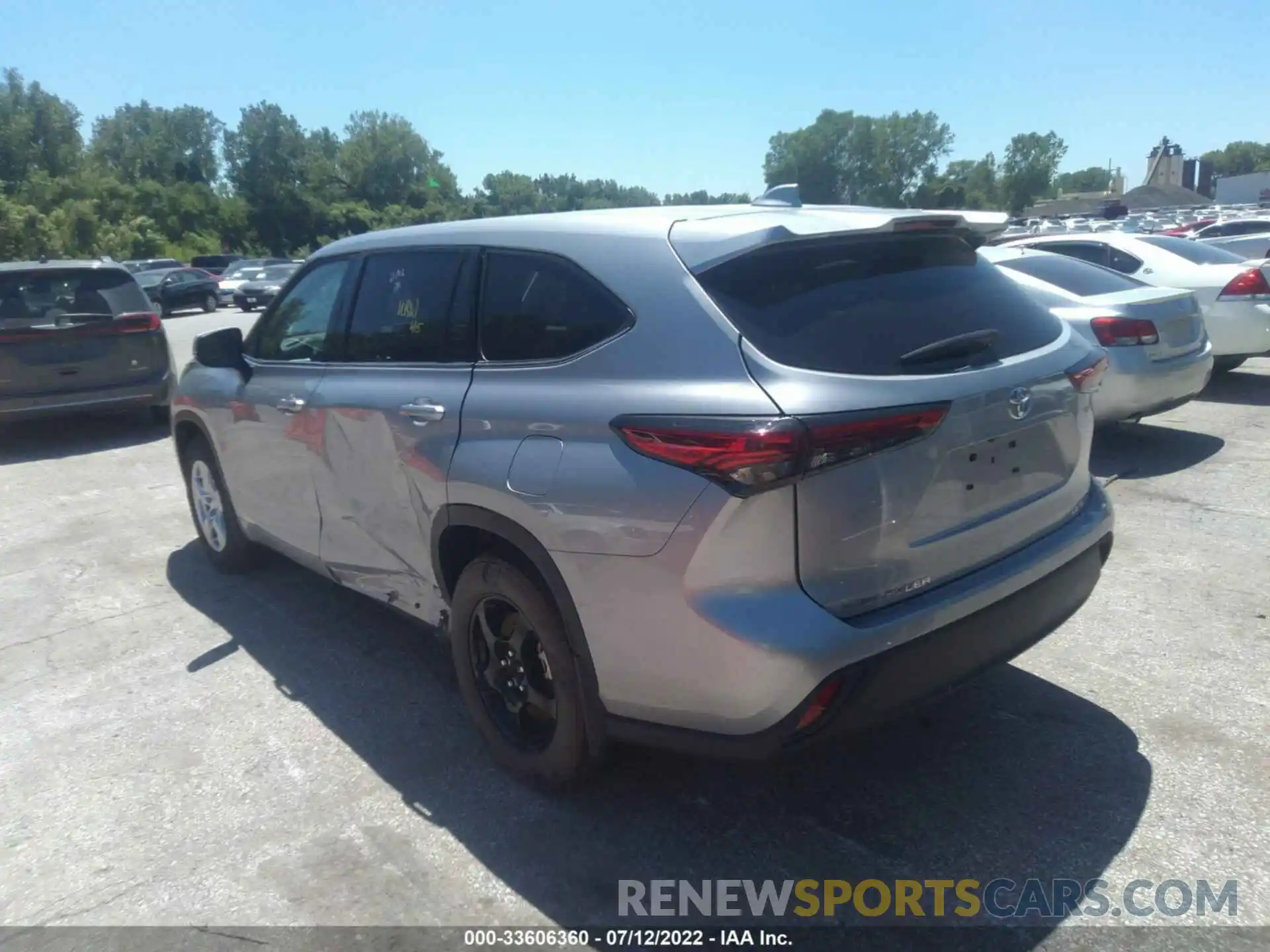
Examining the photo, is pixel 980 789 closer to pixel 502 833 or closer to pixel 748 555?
pixel 748 555

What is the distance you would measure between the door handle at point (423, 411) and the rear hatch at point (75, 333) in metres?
7.25

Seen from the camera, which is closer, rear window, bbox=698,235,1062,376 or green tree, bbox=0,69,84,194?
rear window, bbox=698,235,1062,376

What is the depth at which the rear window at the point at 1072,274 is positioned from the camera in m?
7.54

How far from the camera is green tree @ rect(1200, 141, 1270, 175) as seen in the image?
129 meters

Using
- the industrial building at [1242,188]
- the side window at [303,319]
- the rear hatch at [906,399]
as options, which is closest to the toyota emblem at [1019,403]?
the rear hatch at [906,399]

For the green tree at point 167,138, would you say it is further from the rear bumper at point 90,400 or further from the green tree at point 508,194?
the rear bumper at point 90,400

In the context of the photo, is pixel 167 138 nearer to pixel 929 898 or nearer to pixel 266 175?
pixel 266 175

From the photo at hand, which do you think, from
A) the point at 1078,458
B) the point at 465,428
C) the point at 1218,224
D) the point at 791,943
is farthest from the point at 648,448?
the point at 1218,224

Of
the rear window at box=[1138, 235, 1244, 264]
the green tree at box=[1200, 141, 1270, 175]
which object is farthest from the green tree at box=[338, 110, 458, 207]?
the green tree at box=[1200, 141, 1270, 175]

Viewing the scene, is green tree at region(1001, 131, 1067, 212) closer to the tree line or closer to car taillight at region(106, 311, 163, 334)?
the tree line

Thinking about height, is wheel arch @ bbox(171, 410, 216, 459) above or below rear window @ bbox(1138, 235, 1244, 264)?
below

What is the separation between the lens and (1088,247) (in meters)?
9.88

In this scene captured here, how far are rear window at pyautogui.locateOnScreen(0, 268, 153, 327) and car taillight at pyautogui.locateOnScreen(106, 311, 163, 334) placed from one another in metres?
0.06

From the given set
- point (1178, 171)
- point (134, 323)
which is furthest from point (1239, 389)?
point (1178, 171)
